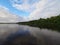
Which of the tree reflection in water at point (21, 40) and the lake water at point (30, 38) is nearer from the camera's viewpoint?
the tree reflection in water at point (21, 40)

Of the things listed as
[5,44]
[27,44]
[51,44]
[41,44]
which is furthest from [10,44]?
[51,44]

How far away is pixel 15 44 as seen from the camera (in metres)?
26.7

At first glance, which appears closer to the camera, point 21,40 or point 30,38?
point 21,40

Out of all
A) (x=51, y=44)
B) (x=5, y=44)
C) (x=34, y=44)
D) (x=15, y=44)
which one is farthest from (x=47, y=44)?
(x=5, y=44)

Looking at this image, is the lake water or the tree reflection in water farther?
the lake water

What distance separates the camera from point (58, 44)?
86.1 ft

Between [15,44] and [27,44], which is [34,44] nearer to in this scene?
[27,44]

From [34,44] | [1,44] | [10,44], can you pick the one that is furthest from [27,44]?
[1,44]

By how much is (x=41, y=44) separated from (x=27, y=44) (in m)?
2.95

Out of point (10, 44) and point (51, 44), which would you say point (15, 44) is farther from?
point (51, 44)

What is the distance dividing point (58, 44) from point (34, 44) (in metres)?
5.04

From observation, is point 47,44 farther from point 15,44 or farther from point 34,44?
point 15,44

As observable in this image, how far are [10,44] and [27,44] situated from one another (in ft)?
12.0

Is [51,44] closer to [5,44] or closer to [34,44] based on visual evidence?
[34,44]
